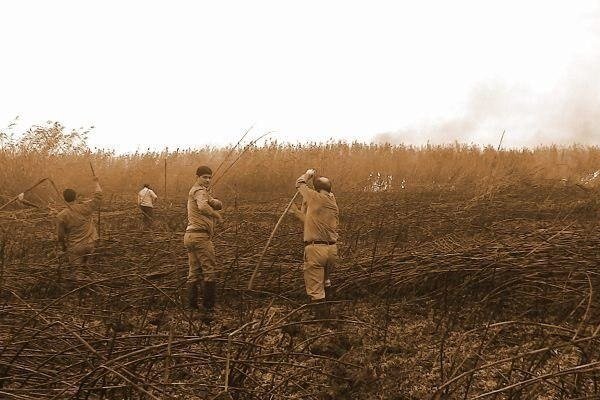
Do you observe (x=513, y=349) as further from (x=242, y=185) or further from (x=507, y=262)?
(x=242, y=185)

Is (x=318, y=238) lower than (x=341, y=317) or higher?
higher

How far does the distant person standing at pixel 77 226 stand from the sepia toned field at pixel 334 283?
0.25 meters

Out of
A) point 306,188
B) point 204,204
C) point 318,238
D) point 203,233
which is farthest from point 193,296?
point 306,188

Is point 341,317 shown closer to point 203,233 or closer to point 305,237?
point 305,237

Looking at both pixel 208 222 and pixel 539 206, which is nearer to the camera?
pixel 208 222

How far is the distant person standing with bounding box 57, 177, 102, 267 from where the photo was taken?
6.25 metres

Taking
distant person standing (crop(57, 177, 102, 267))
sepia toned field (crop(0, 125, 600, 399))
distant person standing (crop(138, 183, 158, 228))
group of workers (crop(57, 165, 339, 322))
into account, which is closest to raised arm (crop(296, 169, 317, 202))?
group of workers (crop(57, 165, 339, 322))

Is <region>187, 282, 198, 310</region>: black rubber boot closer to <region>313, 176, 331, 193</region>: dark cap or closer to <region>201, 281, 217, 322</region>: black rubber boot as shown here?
<region>201, 281, 217, 322</region>: black rubber boot

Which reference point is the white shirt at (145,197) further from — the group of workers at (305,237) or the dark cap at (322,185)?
the dark cap at (322,185)

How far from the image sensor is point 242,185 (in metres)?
12.7

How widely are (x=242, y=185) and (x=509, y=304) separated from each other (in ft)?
26.6

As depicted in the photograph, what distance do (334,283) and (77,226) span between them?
9.55 ft

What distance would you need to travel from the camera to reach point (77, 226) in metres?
6.33

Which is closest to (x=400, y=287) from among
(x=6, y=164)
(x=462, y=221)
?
(x=462, y=221)
